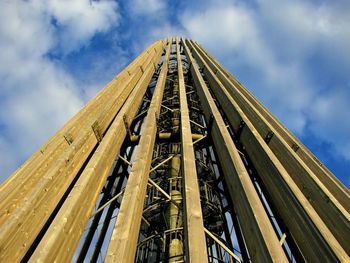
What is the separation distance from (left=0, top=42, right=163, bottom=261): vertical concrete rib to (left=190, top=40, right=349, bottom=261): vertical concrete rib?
1.96 meters

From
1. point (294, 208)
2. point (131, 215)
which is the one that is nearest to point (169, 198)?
point (131, 215)

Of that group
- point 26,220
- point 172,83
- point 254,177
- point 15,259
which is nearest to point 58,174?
point 26,220

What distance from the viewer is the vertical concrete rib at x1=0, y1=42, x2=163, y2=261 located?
1991 mm

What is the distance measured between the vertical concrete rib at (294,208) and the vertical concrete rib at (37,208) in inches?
77.3

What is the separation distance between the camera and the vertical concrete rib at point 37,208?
78.4 inches

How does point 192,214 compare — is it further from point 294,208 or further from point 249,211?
point 294,208

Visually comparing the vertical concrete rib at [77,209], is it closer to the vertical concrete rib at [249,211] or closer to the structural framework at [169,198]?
the structural framework at [169,198]

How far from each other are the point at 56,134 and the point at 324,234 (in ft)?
10.3

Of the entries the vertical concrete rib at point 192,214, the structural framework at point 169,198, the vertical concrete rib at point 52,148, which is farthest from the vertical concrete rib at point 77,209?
the vertical concrete rib at point 192,214

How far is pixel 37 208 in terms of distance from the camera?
2.37 meters

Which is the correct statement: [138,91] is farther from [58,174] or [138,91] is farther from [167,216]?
[58,174]

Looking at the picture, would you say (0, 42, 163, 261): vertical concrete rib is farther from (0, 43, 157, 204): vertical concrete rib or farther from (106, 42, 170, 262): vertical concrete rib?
(106, 42, 170, 262): vertical concrete rib

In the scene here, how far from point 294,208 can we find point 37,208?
6.63 ft

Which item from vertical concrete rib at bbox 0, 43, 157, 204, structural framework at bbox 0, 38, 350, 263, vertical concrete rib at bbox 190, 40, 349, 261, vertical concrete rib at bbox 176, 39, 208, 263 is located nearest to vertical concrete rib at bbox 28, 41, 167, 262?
structural framework at bbox 0, 38, 350, 263
